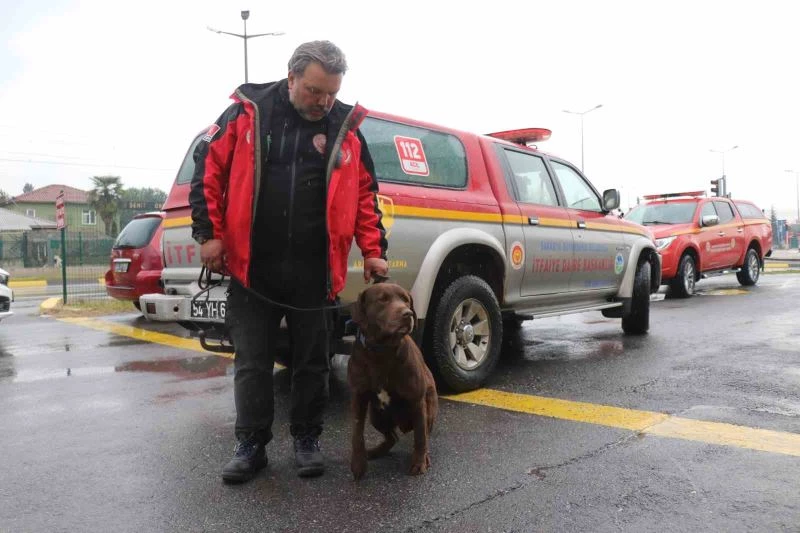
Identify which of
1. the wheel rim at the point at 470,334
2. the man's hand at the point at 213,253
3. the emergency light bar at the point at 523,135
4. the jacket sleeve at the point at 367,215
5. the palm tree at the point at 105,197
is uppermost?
the palm tree at the point at 105,197

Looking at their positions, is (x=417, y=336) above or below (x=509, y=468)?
above

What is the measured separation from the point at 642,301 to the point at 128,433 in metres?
5.20

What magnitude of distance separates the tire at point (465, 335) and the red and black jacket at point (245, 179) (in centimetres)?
141

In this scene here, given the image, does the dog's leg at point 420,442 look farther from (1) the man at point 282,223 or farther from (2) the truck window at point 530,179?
(2) the truck window at point 530,179

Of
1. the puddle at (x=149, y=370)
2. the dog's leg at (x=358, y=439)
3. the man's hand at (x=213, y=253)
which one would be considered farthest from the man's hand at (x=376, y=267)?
the puddle at (x=149, y=370)

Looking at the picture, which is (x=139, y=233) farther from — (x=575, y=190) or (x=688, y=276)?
(x=688, y=276)

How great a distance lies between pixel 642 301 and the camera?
23.2 feet

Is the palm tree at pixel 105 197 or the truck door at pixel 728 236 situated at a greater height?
the palm tree at pixel 105 197

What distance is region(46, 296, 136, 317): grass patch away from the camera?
1093 cm

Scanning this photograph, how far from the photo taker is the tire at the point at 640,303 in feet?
23.1

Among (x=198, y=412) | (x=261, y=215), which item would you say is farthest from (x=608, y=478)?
(x=198, y=412)

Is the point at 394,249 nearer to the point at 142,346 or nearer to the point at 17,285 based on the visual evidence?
the point at 142,346

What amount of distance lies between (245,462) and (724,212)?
12.6m

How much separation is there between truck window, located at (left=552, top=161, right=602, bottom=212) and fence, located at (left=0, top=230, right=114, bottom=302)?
33.6ft
